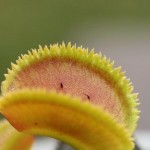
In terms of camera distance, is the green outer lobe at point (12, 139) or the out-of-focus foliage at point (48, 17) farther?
the out-of-focus foliage at point (48, 17)

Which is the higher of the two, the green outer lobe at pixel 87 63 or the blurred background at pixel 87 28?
the blurred background at pixel 87 28

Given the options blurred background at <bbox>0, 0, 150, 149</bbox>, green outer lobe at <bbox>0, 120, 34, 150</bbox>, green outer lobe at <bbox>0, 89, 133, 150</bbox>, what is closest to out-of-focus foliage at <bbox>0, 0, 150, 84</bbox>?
blurred background at <bbox>0, 0, 150, 149</bbox>

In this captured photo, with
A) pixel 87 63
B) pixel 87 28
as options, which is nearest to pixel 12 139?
pixel 87 63

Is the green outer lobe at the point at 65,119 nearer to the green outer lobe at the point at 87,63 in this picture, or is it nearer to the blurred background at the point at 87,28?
the green outer lobe at the point at 87,63

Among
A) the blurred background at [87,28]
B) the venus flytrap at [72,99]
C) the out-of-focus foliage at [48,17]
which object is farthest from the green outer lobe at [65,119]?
the out-of-focus foliage at [48,17]

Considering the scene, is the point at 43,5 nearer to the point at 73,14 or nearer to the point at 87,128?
the point at 73,14

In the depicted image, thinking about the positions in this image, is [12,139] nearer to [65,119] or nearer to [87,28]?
[65,119]

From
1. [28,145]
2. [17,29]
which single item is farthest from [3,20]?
[28,145]
